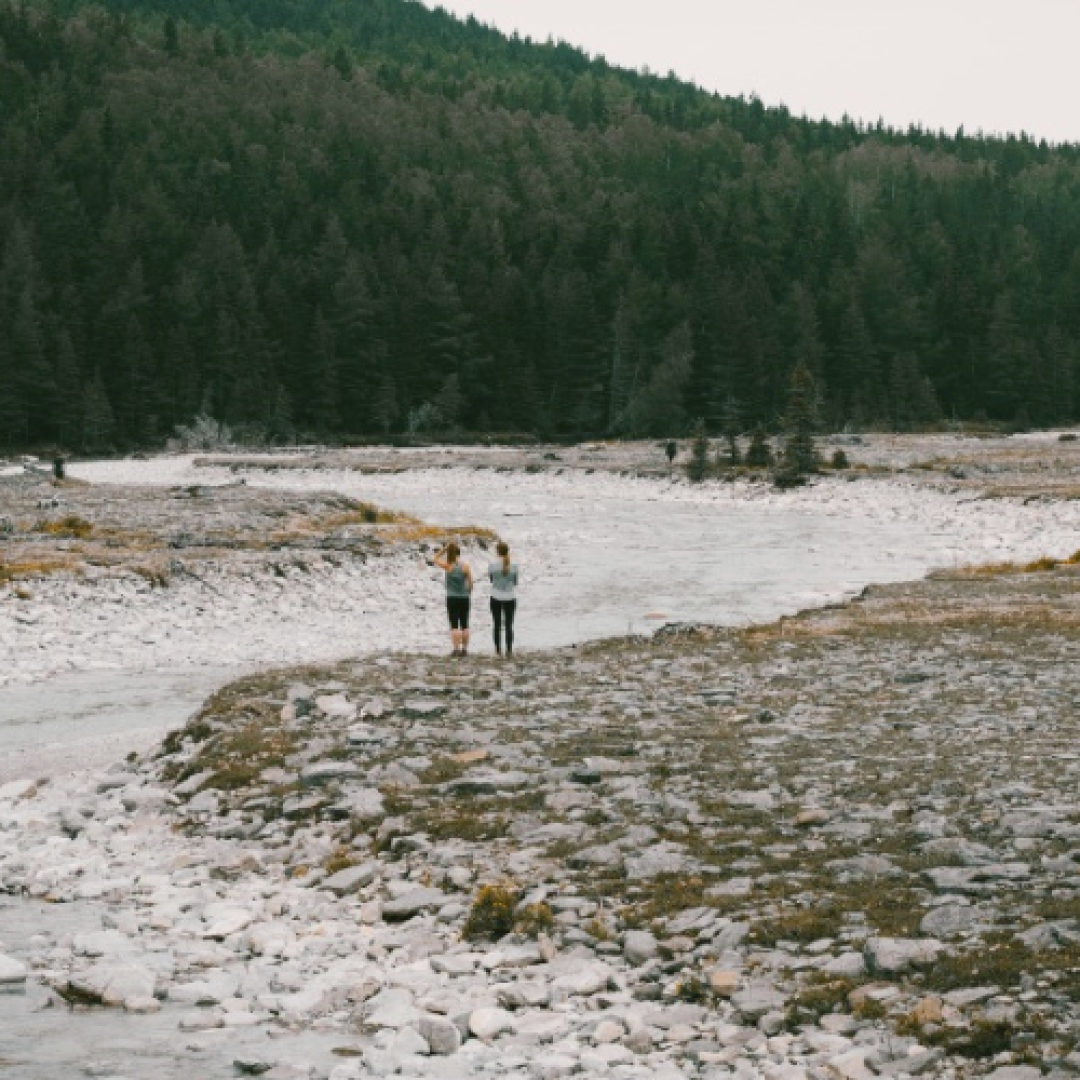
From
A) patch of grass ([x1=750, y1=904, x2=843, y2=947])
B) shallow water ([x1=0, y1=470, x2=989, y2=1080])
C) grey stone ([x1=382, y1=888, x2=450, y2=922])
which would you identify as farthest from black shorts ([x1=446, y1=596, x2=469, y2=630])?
patch of grass ([x1=750, y1=904, x2=843, y2=947])

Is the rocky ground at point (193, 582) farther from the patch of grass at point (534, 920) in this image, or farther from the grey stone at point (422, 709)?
the patch of grass at point (534, 920)

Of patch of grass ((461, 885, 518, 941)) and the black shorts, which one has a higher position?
the black shorts

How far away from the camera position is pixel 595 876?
1052 cm

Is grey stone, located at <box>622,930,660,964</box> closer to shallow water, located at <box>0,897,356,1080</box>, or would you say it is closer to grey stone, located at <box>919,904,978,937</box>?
grey stone, located at <box>919,904,978,937</box>

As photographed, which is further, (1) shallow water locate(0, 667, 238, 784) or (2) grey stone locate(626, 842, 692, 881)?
(1) shallow water locate(0, 667, 238, 784)

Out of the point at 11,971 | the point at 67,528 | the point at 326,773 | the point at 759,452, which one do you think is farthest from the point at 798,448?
the point at 11,971

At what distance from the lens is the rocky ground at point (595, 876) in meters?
7.90

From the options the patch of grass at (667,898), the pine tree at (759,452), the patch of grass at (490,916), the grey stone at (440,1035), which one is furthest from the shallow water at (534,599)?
the pine tree at (759,452)

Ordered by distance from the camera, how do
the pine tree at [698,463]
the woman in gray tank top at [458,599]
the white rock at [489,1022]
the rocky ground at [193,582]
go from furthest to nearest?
the pine tree at [698,463] < the rocky ground at [193,582] < the woman in gray tank top at [458,599] < the white rock at [489,1022]

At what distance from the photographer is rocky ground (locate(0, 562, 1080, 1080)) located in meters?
7.90

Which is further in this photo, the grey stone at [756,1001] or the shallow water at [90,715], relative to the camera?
the shallow water at [90,715]

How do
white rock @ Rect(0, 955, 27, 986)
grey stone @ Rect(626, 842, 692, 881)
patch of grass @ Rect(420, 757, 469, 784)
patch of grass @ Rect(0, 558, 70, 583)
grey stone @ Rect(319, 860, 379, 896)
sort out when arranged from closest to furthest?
white rock @ Rect(0, 955, 27, 986), grey stone @ Rect(626, 842, 692, 881), grey stone @ Rect(319, 860, 379, 896), patch of grass @ Rect(420, 757, 469, 784), patch of grass @ Rect(0, 558, 70, 583)

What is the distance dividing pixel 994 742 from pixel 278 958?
795cm

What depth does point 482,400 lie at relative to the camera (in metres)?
147
